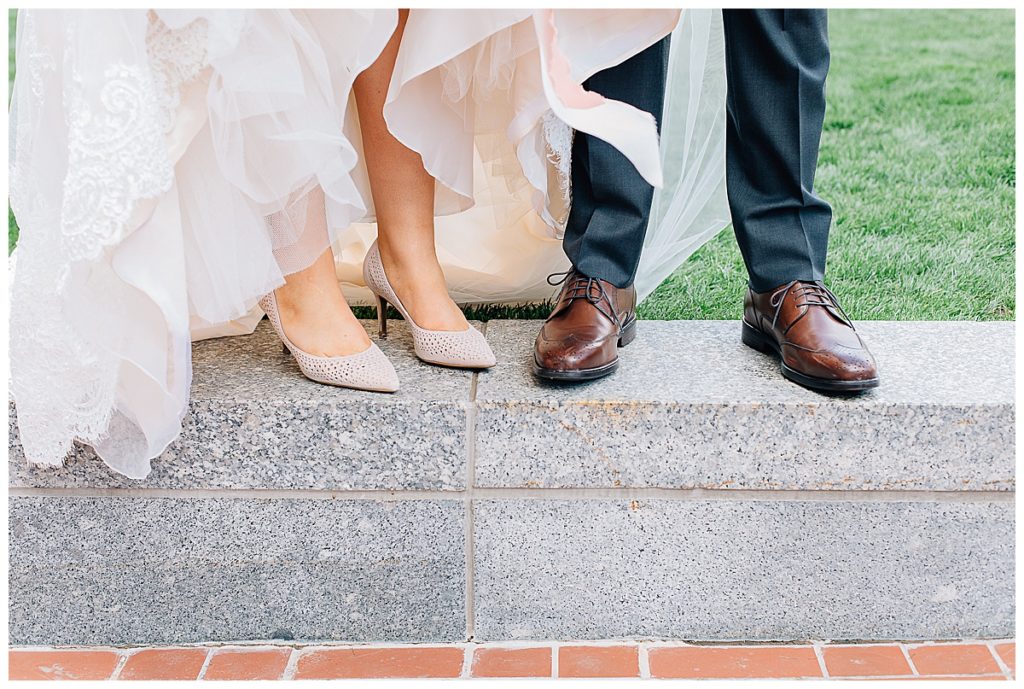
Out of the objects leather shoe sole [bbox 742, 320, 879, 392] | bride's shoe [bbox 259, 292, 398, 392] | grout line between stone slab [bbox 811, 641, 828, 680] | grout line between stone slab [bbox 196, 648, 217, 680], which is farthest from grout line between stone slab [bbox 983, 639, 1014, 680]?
grout line between stone slab [bbox 196, 648, 217, 680]

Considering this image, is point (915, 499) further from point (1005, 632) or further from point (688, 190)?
point (688, 190)

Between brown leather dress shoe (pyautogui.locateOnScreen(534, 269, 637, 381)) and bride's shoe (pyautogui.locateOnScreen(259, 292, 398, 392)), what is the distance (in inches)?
8.3

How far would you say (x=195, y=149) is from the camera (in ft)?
4.07

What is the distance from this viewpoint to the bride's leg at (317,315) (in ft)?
4.79

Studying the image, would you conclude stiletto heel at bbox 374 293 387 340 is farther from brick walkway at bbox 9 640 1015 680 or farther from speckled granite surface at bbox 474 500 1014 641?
brick walkway at bbox 9 640 1015 680

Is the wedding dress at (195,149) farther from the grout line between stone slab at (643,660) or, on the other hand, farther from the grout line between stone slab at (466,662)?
the grout line between stone slab at (643,660)

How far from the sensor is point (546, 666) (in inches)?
55.6

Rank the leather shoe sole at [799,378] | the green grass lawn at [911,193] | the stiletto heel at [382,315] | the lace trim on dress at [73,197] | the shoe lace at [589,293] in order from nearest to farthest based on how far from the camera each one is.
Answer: the lace trim on dress at [73,197]
the leather shoe sole at [799,378]
the shoe lace at [589,293]
the stiletto heel at [382,315]
the green grass lawn at [911,193]

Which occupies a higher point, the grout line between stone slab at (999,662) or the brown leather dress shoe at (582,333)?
the brown leather dress shoe at (582,333)

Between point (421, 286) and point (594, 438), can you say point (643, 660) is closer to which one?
point (594, 438)

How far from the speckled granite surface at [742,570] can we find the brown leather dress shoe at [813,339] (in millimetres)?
179

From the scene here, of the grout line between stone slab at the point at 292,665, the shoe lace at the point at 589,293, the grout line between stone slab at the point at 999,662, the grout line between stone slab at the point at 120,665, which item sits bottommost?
the grout line between stone slab at the point at 120,665

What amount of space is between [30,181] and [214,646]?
27.2 inches

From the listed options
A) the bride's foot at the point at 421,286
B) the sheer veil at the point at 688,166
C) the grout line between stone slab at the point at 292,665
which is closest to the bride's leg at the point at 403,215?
the bride's foot at the point at 421,286
